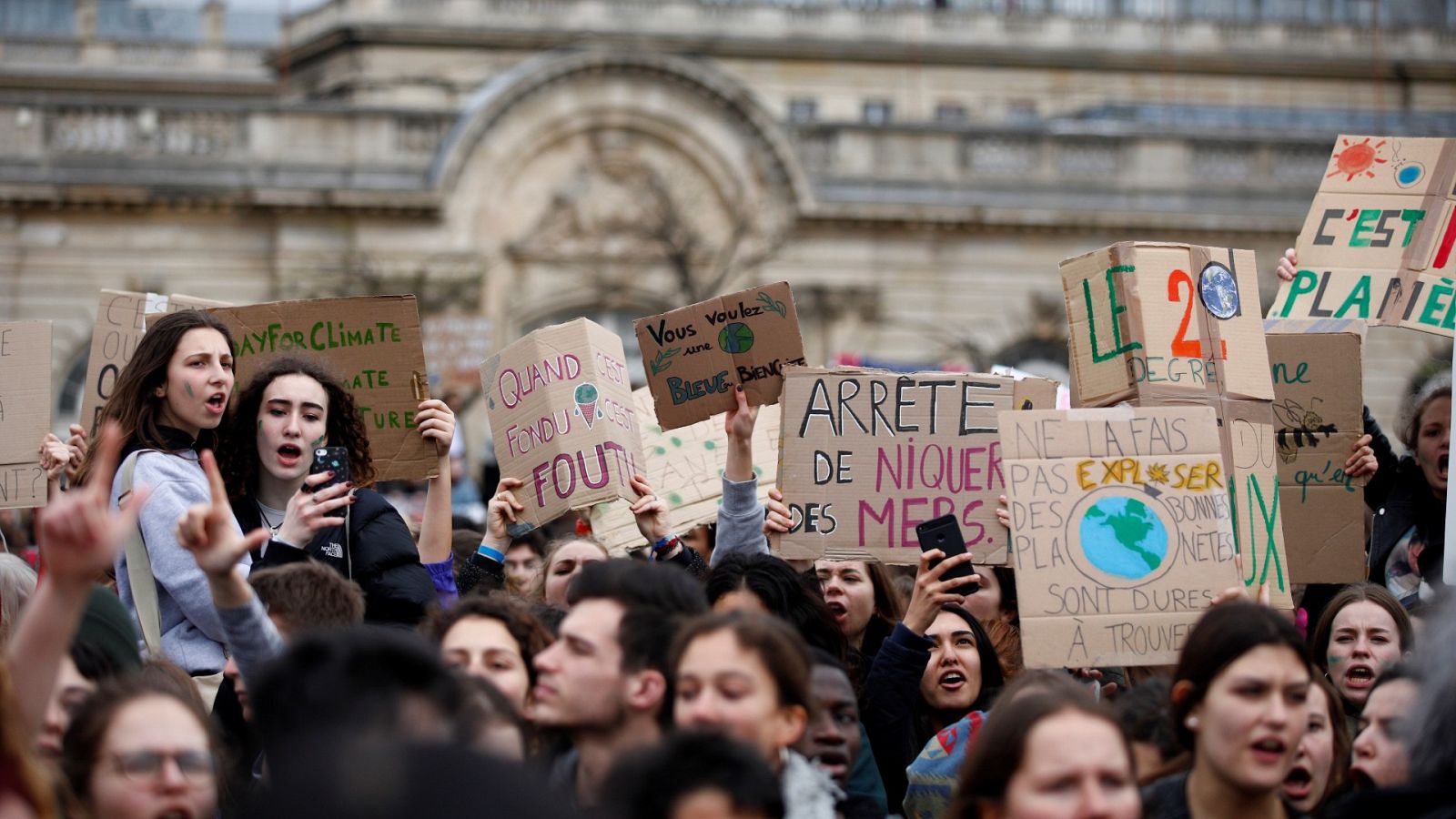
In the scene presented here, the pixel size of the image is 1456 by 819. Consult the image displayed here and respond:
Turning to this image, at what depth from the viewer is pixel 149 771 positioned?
4.14 meters

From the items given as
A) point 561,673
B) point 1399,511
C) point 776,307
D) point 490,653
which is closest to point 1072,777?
point 561,673

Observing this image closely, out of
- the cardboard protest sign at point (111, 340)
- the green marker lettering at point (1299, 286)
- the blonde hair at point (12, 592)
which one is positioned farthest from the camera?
the green marker lettering at point (1299, 286)

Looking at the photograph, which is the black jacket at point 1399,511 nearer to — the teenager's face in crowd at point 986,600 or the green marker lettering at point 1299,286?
the green marker lettering at point 1299,286

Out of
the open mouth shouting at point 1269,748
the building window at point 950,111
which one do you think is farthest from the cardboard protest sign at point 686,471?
the building window at point 950,111

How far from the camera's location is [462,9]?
120 feet

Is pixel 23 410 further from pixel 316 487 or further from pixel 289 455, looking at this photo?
pixel 316 487

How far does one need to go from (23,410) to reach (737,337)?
2.65 meters

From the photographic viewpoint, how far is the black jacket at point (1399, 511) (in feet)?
25.4

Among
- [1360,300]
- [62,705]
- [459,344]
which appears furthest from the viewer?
[459,344]

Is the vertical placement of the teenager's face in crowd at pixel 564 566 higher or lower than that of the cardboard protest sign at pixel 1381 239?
lower

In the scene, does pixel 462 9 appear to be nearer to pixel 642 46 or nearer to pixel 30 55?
pixel 642 46

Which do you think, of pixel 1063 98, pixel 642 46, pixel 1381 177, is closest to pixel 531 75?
pixel 642 46

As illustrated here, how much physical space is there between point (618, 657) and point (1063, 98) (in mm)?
35407

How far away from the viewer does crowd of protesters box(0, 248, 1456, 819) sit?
3.16m
